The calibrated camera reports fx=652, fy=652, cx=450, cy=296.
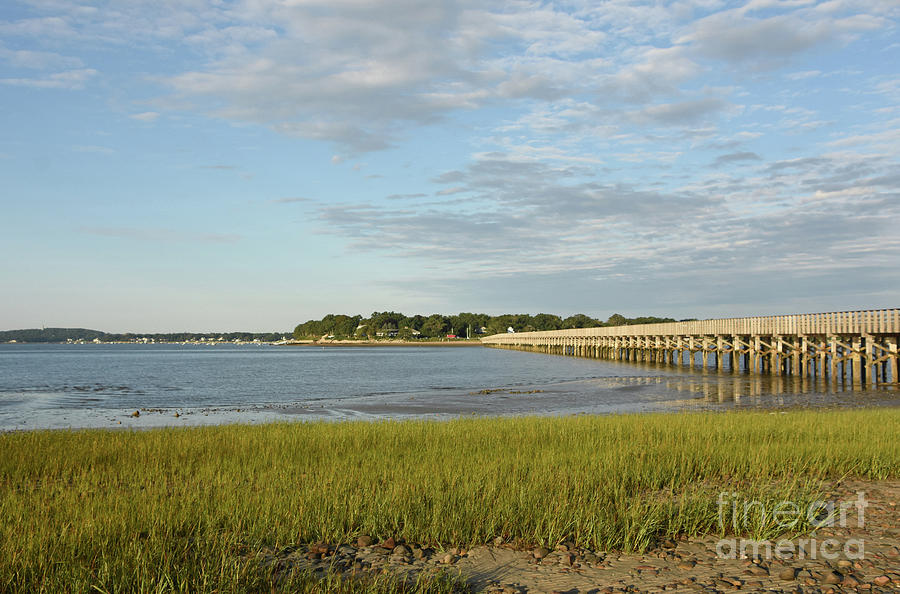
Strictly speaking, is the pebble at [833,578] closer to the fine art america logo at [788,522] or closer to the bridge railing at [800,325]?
the fine art america logo at [788,522]

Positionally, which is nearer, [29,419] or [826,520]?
[826,520]

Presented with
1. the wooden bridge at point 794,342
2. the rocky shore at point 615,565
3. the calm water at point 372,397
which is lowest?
the calm water at point 372,397

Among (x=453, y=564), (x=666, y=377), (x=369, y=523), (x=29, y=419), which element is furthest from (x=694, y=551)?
(x=666, y=377)

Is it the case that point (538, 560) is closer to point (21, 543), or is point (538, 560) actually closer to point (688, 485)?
point (688, 485)

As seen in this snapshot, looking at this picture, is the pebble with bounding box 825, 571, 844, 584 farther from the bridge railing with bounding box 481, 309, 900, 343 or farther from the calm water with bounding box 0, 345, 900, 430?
the bridge railing with bounding box 481, 309, 900, 343

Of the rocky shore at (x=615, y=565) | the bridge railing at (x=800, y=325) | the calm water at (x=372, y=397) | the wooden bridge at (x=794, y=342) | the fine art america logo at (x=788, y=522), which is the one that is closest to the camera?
the rocky shore at (x=615, y=565)

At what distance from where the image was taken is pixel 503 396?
120 ft

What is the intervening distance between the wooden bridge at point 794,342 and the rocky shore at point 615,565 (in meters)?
34.8

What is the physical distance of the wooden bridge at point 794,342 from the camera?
125 feet

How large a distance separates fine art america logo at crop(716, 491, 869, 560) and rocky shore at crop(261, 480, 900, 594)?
0.06 metres

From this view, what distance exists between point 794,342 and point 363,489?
45197mm

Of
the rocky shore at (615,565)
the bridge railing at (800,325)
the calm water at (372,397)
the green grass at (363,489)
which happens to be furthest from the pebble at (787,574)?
the bridge railing at (800,325)

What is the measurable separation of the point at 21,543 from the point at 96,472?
5.67m

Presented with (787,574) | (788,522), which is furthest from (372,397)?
(787,574)
